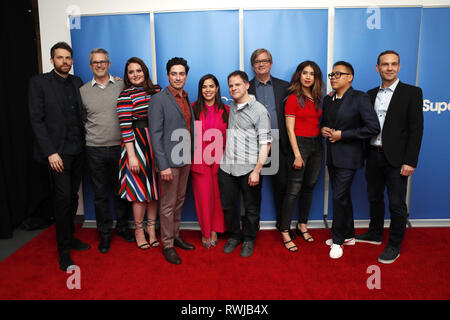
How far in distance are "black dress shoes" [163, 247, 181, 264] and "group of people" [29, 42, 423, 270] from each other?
10 millimetres

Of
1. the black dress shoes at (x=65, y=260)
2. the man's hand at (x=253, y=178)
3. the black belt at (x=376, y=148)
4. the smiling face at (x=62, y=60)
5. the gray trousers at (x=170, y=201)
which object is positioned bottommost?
the black dress shoes at (x=65, y=260)

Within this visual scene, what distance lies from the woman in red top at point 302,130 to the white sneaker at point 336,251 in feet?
1.08

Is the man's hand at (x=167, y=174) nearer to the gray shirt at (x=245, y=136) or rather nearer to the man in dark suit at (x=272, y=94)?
the gray shirt at (x=245, y=136)

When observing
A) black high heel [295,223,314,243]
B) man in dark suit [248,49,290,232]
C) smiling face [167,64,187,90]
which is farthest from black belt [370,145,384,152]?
smiling face [167,64,187,90]

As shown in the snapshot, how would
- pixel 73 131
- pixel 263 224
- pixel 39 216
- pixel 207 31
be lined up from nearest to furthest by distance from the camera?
pixel 73 131, pixel 207 31, pixel 263 224, pixel 39 216

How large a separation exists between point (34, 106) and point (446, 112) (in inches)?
158

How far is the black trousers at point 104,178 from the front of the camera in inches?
115

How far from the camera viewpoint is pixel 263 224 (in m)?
3.50

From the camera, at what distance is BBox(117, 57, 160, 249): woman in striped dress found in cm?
271

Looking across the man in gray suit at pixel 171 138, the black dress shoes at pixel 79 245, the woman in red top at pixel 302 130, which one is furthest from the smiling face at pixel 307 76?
the black dress shoes at pixel 79 245

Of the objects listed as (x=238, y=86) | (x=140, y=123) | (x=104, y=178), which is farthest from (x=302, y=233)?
(x=104, y=178)
